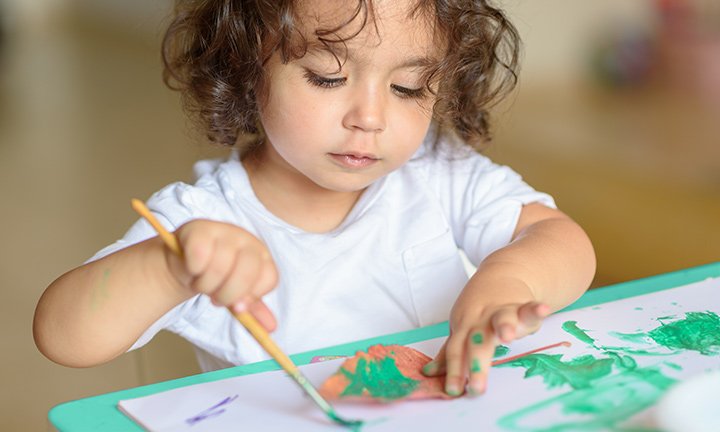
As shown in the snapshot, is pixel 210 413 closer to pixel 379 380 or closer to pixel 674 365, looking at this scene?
pixel 379 380

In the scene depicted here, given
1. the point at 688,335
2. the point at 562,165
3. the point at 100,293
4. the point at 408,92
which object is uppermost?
the point at 408,92

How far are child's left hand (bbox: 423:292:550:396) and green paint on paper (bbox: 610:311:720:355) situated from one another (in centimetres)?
12

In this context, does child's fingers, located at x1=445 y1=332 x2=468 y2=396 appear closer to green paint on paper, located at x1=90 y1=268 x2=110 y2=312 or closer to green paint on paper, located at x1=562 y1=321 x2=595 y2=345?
green paint on paper, located at x1=562 y1=321 x2=595 y2=345

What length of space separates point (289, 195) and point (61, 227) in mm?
1488

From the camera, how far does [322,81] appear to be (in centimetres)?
72

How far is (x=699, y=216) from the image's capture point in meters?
1.87

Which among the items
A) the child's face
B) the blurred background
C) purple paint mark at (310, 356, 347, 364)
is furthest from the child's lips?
the blurred background

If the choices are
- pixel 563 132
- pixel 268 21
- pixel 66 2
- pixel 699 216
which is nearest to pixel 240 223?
pixel 268 21

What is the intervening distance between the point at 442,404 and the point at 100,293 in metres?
0.29

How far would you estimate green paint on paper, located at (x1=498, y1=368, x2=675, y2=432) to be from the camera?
0.47 m

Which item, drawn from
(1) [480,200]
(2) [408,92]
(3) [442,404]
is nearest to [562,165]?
(1) [480,200]

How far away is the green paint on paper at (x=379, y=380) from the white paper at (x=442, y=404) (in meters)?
0.01

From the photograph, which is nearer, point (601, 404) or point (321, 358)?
point (601, 404)

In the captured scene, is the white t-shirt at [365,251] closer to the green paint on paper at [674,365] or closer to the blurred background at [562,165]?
the green paint on paper at [674,365]
